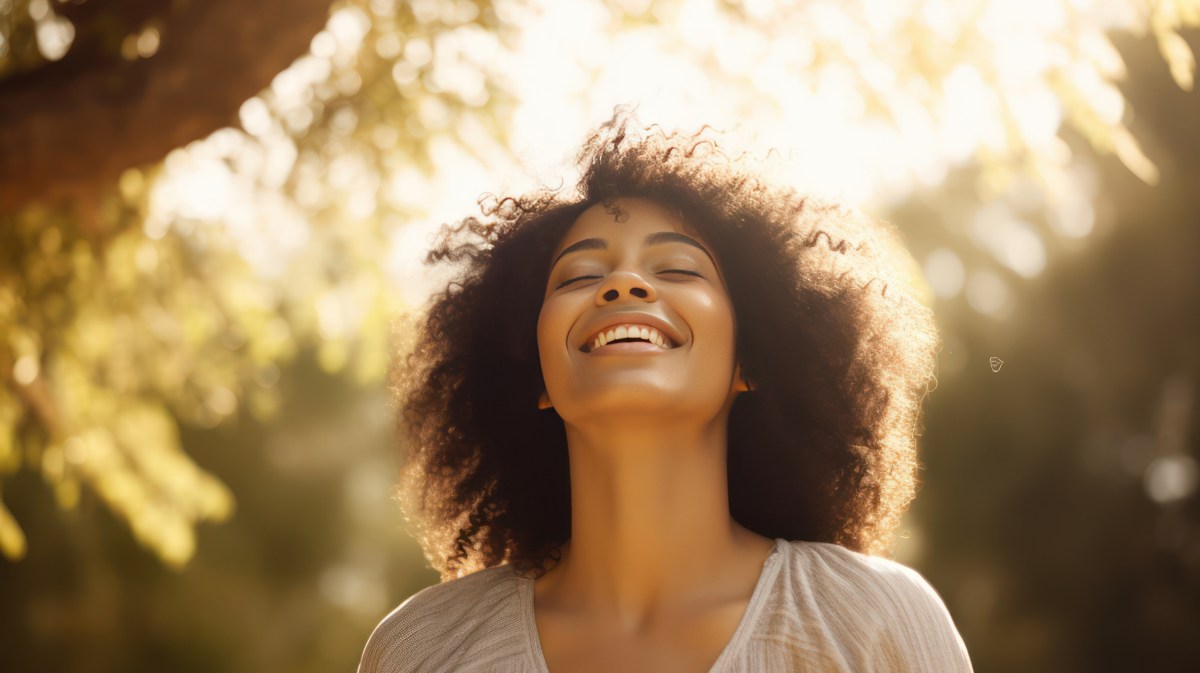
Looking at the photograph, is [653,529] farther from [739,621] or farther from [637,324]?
[637,324]

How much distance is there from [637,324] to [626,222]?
0.26m

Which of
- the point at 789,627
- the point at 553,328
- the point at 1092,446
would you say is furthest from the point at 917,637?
the point at 1092,446

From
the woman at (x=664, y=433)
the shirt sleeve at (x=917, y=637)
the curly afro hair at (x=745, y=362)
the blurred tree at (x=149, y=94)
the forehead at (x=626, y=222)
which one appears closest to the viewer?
the shirt sleeve at (x=917, y=637)

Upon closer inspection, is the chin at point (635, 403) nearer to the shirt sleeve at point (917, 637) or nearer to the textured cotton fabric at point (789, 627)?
the textured cotton fabric at point (789, 627)

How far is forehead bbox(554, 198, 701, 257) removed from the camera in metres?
2.43

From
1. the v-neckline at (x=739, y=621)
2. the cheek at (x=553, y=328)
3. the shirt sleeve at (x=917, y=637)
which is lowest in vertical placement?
the shirt sleeve at (x=917, y=637)

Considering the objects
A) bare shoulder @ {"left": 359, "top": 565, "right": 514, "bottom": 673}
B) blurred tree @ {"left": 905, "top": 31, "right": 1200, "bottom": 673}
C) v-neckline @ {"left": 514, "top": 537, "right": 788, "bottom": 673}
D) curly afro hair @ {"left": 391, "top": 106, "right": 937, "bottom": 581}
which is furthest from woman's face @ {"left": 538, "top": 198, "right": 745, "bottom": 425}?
blurred tree @ {"left": 905, "top": 31, "right": 1200, "bottom": 673}

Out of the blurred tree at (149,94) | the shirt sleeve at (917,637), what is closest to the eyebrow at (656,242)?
the shirt sleeve at (917,637)

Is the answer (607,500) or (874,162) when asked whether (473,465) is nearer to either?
(607,500)

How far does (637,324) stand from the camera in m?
2.26

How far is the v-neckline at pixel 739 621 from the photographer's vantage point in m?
2.11

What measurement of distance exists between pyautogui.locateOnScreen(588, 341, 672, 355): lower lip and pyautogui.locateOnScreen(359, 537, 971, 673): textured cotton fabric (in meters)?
0.42

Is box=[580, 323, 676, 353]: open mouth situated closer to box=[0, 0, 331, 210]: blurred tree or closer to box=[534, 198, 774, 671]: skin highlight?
box=[534, 198, 774, 671]: skin highlight

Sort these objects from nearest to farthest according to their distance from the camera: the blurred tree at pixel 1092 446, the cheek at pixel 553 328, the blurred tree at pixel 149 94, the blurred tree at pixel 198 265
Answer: the cheek at pixel 553 328, the blurred tree at pixel 149 94, the blurred tree at pixel 198 265, the blurred tree at pixel 1092 446
